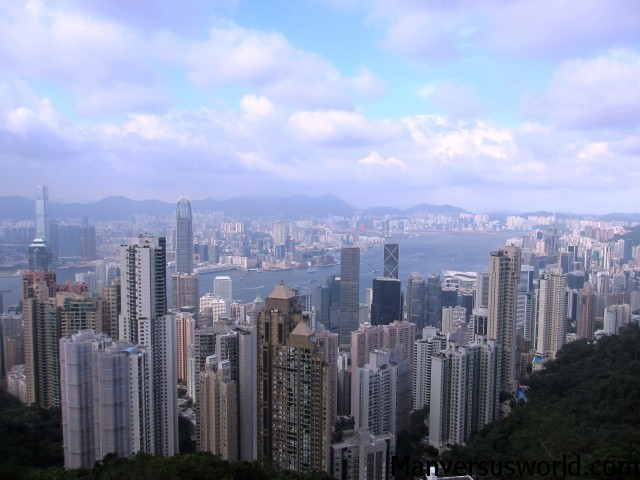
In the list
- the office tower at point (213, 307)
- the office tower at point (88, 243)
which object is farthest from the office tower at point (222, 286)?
the office tower at point (88, 243)

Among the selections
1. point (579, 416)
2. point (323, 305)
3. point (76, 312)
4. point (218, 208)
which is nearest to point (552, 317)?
point (323, 305)

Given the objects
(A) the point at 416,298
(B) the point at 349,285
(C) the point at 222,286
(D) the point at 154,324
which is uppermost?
(D) the point at 154,324

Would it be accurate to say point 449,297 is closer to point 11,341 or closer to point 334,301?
point 334,301

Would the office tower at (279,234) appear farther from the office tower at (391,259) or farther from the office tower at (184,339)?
the office tower at (391,259)

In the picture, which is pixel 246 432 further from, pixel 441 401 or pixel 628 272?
pixel 628 272

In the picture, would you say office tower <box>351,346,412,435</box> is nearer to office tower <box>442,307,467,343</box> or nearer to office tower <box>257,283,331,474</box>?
office tower <box>257,283,331,474</box>

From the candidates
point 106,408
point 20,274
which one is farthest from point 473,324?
point 20,274
